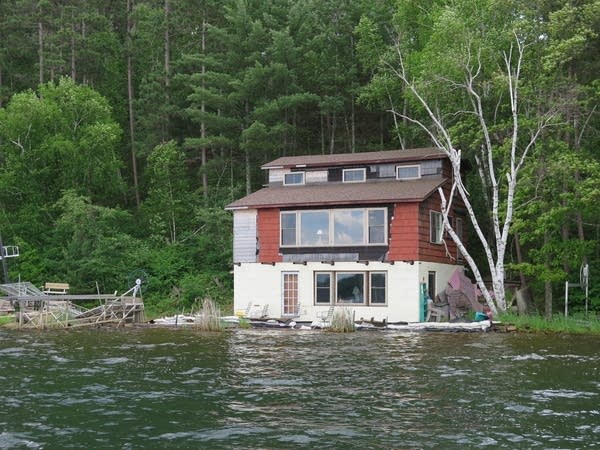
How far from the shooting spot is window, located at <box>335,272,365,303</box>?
3206 cm

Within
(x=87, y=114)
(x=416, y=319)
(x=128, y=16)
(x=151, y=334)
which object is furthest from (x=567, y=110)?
(x=128, y=16)

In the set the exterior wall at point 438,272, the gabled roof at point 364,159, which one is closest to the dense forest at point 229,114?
the gabled roof at point 364,159

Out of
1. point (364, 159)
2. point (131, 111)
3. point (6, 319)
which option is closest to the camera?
point (6, 319)

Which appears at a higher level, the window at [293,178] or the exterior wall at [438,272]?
the window at [293,178]

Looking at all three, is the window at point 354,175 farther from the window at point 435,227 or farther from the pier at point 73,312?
the pier at point 73,312

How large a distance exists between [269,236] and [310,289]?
3161 mm

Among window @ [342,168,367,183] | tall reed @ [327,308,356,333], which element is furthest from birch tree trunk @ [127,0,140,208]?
tall reed @ [327,308,356,333]

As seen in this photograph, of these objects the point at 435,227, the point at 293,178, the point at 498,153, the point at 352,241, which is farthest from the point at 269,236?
the point at 498,153

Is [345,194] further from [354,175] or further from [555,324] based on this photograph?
[555,324]

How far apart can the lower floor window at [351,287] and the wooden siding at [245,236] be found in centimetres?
346

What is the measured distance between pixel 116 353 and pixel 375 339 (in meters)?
8.88

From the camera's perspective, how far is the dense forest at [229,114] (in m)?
31.6

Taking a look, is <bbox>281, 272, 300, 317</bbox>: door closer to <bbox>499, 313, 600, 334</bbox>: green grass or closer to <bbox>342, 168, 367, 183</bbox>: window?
<bbox>342, 168, 367, 183</bbox>: window

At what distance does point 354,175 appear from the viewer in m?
35.5
